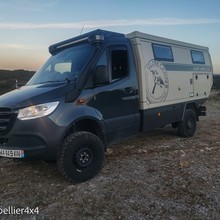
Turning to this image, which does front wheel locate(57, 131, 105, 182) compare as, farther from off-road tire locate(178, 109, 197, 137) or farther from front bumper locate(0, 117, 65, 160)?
off-road tire locate(178, 109, 197, 137)

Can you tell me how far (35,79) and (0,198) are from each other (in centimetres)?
260

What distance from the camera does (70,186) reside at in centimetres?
479

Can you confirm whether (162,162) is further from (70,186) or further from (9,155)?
(9,155)

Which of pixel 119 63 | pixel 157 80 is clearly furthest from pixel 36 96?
pixel 157 80

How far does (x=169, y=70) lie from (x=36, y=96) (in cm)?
417

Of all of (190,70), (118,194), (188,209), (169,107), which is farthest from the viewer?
(190,70)

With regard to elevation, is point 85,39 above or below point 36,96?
above

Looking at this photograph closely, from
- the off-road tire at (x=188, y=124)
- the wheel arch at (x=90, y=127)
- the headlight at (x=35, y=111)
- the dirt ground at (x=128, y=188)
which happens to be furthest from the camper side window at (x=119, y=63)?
the off-road tire at (x=188, y=124)

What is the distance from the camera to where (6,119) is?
15.0 feet

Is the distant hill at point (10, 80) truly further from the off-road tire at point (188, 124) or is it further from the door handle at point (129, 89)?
the door handle at point (129, 89)

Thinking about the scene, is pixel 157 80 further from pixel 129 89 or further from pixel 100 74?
pixel 100 74

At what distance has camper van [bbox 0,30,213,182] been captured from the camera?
4531 millimetres

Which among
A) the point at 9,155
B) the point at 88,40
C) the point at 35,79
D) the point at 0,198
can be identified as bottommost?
the point at 0,198

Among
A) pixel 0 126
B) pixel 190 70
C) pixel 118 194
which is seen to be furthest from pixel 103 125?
pixel 190 70
